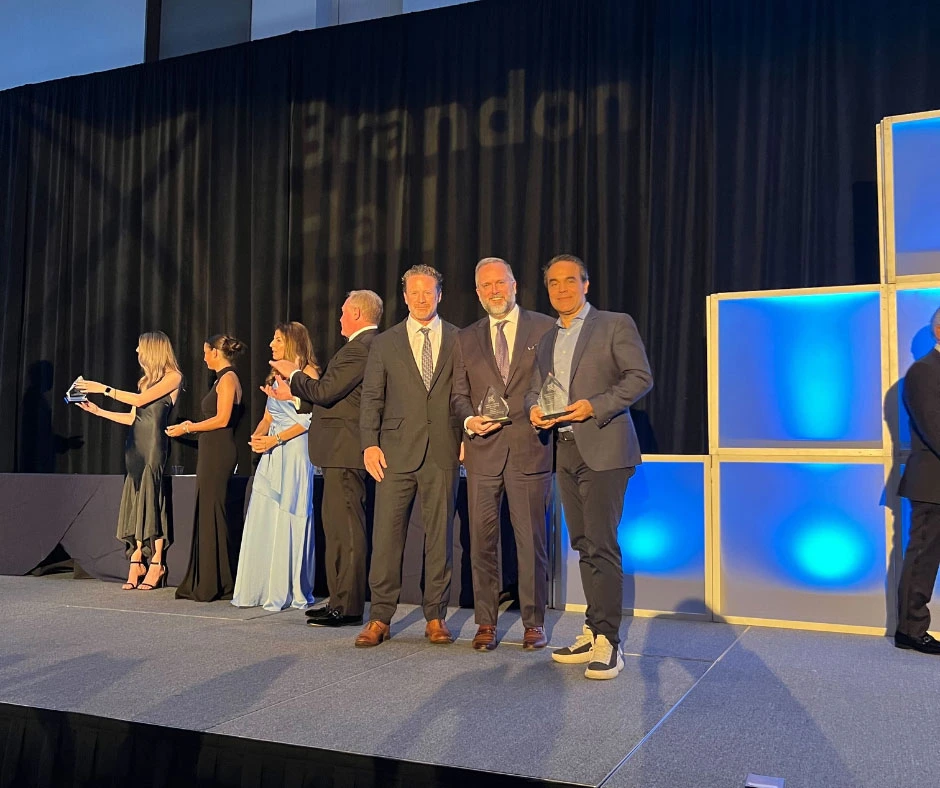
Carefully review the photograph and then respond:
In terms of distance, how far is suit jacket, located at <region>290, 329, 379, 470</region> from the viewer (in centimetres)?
426

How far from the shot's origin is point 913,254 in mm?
4355

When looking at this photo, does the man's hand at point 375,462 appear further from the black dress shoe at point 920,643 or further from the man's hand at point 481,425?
the black dress shoe at point 920,643

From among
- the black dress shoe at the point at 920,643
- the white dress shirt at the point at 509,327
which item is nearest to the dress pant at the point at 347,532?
the white dress shirt at the point at 509,327

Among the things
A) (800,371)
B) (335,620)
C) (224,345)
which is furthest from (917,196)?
(224,345)

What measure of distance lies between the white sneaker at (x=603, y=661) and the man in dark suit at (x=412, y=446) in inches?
31.6

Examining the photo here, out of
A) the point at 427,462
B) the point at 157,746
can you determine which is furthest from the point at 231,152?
the point at 157,746

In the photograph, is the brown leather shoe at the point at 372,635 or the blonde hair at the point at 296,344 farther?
the blonde hair at the point at 296,344

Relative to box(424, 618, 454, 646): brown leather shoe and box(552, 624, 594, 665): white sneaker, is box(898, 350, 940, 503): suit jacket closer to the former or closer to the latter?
box(552, 624, 594, 665): white sneaker

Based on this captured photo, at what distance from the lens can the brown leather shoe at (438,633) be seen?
3957 millimetres

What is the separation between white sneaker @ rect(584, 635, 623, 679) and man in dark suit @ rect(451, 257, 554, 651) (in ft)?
1.63

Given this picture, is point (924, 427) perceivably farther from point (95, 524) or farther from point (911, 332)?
point (95, 524)

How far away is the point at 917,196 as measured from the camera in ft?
14.3

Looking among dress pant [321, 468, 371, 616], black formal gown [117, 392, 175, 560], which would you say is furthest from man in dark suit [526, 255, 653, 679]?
black formal gown [117, 392, 175, 560]

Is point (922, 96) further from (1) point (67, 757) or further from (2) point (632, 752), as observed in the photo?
(1) point (67, 757)
